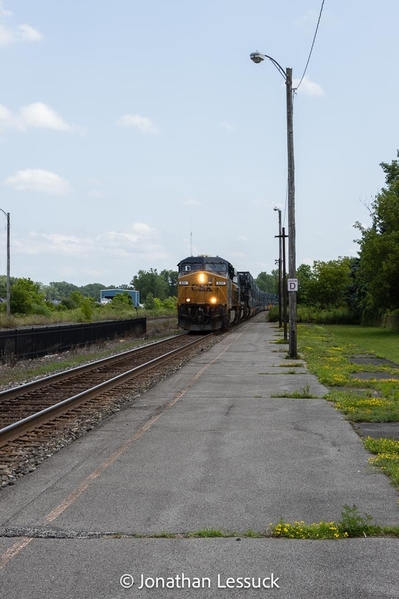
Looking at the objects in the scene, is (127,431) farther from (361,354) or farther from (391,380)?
(361,354)

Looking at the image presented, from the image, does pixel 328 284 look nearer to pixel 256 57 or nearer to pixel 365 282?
pixel 365 282

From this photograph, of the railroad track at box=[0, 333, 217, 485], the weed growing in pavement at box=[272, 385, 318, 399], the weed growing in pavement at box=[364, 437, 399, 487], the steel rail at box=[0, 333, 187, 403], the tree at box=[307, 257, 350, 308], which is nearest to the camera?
the weed growing in pavement at box=[364, 437, 399, 487]

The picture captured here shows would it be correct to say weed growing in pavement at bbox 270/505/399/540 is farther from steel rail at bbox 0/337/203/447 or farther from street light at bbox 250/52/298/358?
street light at bbox 250/52/298/358

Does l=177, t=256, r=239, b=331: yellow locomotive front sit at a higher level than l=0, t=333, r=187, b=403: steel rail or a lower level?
higher

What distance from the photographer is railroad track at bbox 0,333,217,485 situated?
9.00 metres

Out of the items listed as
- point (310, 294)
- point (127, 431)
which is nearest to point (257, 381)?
point (127, 431)

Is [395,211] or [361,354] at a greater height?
[395,211]

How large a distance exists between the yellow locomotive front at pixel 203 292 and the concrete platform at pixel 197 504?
25321 mm

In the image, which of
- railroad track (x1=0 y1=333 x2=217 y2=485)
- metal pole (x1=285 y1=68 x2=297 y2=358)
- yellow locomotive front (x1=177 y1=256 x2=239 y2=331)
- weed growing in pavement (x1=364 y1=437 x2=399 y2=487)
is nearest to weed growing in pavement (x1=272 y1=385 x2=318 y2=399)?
railroad track (x1=0 y1=333 x2=217 y2=485)

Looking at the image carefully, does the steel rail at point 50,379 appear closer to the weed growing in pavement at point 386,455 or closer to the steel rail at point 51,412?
the steel rail at point 51,412

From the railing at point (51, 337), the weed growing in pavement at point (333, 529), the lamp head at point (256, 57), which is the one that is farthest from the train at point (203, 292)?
the weed growing in pavement at point (333, 529)

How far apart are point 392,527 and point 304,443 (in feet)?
11.3

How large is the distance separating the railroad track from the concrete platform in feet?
1.81

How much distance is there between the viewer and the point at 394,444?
27.3ft
